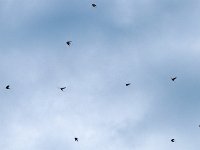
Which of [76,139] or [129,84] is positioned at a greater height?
[129,84]

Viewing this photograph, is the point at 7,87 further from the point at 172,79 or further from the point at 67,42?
the point at 172,79

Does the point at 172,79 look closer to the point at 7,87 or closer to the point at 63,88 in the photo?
the point at 63,88

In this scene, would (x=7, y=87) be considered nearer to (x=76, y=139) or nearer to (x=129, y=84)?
(x=76, y=139)

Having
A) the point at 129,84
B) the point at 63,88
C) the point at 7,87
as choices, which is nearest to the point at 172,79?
the point at 129,84

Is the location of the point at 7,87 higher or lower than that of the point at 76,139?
higher

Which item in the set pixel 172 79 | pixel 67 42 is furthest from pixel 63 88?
pixel 172 79

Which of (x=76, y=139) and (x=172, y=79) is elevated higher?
(x=172, y=79)

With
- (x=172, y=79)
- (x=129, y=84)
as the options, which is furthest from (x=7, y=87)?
(x=172, y=79)
